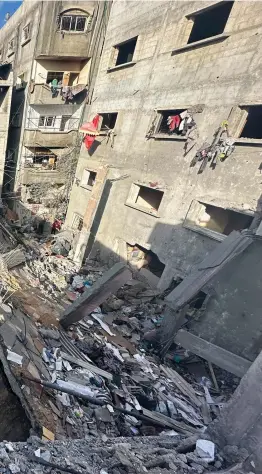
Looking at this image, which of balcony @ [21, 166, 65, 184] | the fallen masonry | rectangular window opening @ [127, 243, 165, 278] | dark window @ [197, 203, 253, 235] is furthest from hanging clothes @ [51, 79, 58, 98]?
dark window @ [197, 203, 253, 235]

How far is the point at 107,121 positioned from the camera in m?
15.6

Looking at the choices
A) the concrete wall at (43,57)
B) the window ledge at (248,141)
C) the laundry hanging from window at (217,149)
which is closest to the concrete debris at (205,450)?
the window ledge at (248,141)

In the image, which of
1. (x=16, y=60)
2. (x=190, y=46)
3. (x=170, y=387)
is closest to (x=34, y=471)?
(x=170, y=387)

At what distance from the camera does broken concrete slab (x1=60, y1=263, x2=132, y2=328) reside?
6992 mm

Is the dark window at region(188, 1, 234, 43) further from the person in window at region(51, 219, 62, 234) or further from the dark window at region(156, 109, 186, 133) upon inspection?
the person in window at region(51, 219, 62, 234)

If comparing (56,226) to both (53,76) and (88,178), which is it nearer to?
(88,178)

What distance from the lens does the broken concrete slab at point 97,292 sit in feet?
22.9

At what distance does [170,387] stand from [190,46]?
11292 millimetres

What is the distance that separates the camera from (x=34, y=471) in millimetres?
2736

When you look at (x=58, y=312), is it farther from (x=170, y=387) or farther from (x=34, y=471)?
(x=34, y=471)

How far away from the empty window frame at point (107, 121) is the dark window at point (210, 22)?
5321mm

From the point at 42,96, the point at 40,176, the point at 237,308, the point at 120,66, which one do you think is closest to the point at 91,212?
the point at 120,66

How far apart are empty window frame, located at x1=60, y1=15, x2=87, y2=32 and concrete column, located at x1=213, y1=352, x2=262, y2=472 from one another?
20.0 m

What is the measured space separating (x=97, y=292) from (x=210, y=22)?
39.1 ft
